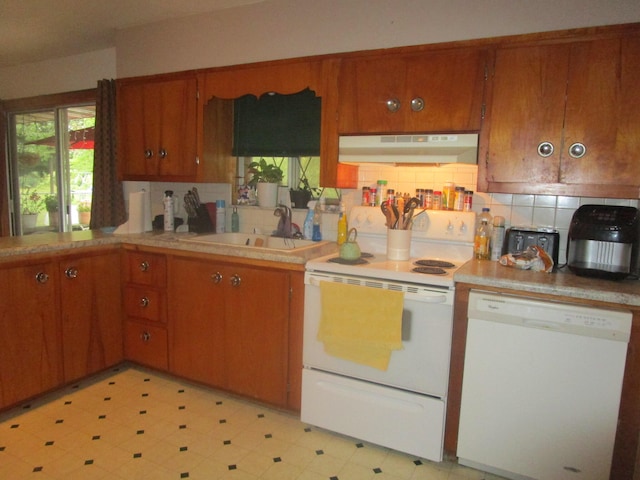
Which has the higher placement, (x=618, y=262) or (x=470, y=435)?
(x=618, y=262)

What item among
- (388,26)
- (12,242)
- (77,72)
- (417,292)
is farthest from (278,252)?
(77,72)

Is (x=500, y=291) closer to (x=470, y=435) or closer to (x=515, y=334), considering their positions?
(x=515, y=334)

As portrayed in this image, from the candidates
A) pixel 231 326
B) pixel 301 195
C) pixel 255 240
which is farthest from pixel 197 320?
pixel 301 195

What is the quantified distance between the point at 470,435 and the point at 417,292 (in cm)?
68

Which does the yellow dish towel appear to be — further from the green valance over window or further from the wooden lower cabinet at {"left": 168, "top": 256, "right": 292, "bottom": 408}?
the green valance over window

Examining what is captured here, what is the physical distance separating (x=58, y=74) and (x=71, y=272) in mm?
2641

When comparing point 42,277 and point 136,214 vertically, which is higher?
point 136,214

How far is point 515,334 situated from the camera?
5.88ft

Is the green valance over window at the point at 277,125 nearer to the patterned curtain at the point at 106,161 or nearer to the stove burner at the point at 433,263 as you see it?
the stove burner at the point at 433,263

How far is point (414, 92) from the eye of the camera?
222 centimetres

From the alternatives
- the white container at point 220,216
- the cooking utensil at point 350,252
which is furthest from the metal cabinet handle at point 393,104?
the white container at point 220,216

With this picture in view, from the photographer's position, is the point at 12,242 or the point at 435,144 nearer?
the point at 435,144

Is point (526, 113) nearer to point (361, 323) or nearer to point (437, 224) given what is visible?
point (437, 224)

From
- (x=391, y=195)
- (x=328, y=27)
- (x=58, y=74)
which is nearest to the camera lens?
(x=328, y=27)
